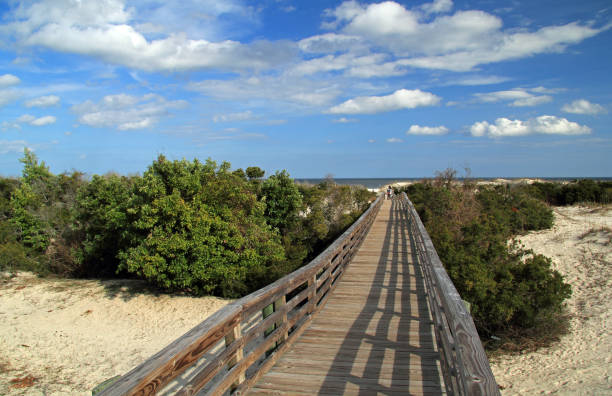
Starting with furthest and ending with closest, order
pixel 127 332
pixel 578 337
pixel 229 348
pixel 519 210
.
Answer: pixel 519 210
pixel 127 332
pixel 578 337
pixel 229 348

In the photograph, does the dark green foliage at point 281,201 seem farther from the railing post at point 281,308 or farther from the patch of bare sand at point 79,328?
the railing post at point 281,308

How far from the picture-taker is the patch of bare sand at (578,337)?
855 cm

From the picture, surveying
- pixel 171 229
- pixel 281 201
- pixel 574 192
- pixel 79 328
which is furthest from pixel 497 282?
pixel 574 192

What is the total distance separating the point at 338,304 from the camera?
256 inches

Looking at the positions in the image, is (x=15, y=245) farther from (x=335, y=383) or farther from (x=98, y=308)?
(x=335, y=383)

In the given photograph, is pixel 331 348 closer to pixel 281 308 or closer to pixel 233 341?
pixel 281 308

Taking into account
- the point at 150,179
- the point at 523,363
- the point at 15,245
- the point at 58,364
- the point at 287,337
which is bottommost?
the point at 58,364

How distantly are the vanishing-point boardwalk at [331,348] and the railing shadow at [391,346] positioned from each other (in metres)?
0.01

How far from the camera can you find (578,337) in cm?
1097

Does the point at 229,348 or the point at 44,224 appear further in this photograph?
the point at 44,224

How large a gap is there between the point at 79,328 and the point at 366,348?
41.1 feet

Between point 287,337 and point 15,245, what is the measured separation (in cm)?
2017

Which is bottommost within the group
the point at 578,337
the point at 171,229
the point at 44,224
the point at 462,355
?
the point at 578,337

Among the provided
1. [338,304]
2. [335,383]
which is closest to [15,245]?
[338,304]
